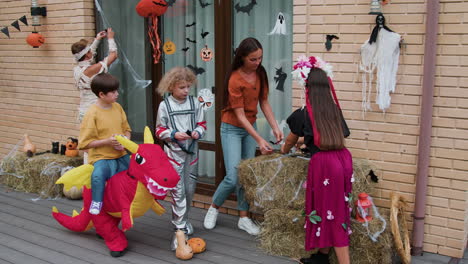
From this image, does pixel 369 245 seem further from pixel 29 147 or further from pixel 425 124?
pixel 29 147

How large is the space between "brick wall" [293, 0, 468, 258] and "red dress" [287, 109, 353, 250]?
0.79 m

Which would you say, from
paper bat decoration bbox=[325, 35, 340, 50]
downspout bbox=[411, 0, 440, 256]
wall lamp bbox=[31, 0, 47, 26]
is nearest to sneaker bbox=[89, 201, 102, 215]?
paper bat decoration bbox=[325, 35, 340, 50]

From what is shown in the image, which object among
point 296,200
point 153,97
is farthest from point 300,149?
point 153,97

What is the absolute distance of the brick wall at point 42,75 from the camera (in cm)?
686

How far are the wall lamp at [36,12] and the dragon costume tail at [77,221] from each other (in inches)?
125

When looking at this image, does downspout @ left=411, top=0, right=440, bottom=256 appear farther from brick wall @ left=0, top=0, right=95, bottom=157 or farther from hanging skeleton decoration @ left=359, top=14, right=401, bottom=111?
brick wall @ left=0, top=0, right=95, bottom=157

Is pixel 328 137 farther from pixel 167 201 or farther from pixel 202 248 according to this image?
pixel 167 201

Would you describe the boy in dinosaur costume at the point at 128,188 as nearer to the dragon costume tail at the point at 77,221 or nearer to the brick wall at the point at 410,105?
the dragon costume tail at the point at 77,221

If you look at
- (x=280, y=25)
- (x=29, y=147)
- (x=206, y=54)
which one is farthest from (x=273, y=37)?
(x=29, y=147)

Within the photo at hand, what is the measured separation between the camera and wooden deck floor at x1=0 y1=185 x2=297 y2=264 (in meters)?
4.59

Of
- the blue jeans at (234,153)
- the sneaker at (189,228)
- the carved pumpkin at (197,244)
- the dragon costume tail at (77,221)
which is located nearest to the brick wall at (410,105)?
the blue jeans at (234,153)

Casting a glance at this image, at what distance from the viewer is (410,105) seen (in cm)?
447

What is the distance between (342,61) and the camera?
4.75 m

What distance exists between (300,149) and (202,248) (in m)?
1.31
